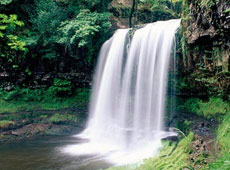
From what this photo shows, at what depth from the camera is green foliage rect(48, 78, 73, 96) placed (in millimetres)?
13180

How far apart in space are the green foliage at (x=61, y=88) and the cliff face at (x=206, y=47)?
23.1 ft

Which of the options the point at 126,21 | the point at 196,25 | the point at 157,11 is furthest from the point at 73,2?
the point at 196,25

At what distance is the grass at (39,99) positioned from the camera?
42.4ft

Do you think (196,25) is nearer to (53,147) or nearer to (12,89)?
(53,147)

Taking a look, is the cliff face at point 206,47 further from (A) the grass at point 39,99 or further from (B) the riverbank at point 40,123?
(B) the riverbank at point 40,123

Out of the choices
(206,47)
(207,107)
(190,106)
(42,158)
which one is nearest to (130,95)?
(190,106)

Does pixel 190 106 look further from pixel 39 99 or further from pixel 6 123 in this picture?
pixel 6 123

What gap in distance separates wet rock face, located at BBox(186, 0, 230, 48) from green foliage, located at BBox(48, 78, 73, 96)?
7.85 m

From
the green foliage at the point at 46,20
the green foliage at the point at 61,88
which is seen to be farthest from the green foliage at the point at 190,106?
the green foliage at the point at 46,20

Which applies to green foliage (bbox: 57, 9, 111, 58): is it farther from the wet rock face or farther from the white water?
the wet rock face

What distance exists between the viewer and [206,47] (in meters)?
8.54

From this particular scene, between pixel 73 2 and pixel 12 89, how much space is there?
6.83 meters

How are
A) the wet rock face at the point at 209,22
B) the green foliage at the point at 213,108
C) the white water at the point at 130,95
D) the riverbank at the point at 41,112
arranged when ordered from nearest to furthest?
the wet rock face at the point at 209,22 < the green foliage at the point at 213,108 < the white water at the point at 130,95 < the riverbank at the point at 41,112

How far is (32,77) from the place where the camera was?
13.6 meters
